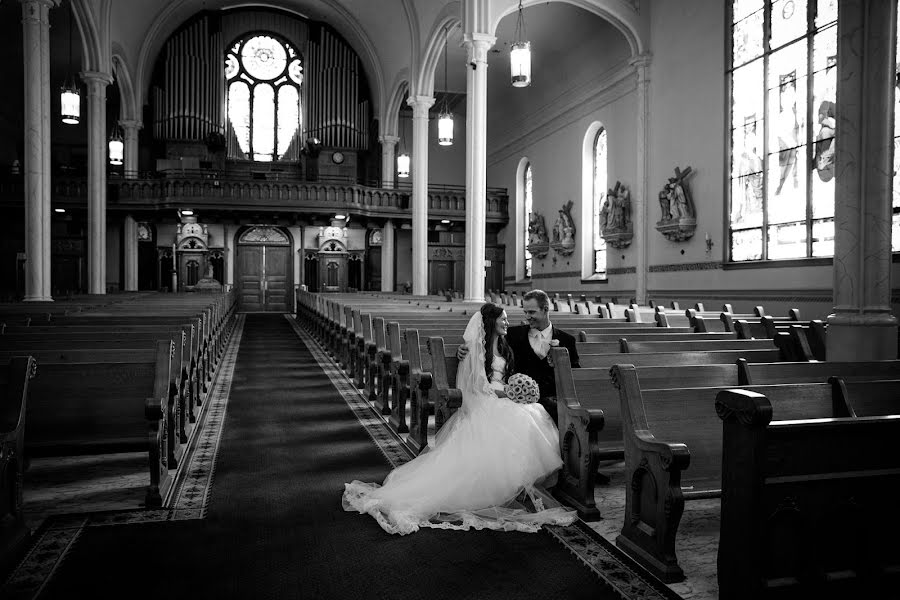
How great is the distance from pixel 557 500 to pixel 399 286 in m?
21.1

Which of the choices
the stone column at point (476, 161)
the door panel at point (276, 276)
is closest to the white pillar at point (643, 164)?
the stone column at point (476, 161)

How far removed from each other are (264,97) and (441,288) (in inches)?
385

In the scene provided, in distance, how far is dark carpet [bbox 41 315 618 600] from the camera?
2.80 meters

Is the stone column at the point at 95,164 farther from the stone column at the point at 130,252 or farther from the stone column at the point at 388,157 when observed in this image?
the stone column at the point at 388,157

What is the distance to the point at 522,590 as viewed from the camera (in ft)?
9.19

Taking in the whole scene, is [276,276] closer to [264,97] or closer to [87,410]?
[264,97]

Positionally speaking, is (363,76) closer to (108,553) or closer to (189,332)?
(189,332)

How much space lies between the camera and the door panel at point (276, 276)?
24172 millimetres

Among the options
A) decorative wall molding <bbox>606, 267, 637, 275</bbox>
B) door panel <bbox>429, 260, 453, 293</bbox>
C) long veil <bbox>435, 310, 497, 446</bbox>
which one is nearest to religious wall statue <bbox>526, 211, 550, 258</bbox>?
decorative wall molding <bbox>606, 267, 637, 275</bbox>

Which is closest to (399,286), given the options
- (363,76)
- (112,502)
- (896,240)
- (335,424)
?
(363,76)

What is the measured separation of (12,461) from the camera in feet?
9.89

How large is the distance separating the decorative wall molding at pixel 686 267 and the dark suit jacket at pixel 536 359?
9982 millimetres

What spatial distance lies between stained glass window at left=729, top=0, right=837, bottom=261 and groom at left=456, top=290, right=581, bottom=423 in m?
8.45

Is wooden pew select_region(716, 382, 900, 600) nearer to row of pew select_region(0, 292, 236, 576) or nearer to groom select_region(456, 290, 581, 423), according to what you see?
groom select_region(456, 290, 581, 423)
